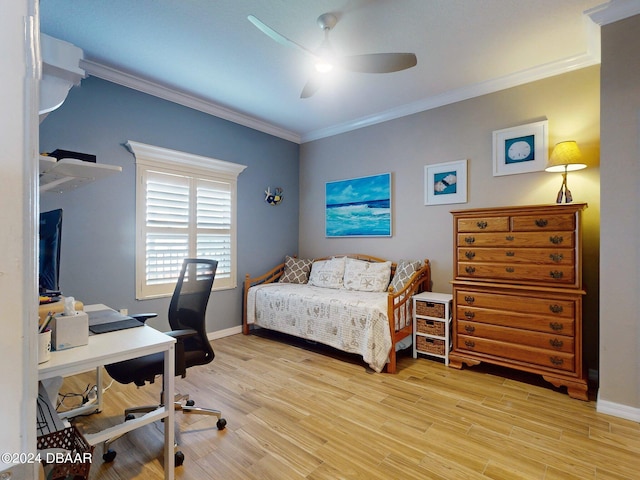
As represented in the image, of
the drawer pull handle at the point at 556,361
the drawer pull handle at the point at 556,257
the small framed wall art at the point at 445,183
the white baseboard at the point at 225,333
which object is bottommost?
the white baseboard at the point at 225,333

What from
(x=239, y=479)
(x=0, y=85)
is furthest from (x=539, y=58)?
(x=239, y=479)

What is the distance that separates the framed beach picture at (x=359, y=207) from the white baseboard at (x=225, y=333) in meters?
1.81

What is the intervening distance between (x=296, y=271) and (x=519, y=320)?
275 centimetres

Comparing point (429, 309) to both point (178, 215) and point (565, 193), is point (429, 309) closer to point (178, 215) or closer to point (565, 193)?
point (565, 193)

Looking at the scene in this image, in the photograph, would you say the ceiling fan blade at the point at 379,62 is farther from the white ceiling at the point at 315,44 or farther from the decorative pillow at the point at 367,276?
the decorative pillow at the point at 367,276

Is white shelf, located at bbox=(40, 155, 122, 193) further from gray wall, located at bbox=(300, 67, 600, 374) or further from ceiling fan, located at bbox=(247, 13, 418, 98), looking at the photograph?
gray wall, located at bbox=(300, 67, 600, 374)

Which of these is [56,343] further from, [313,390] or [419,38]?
[419,38]

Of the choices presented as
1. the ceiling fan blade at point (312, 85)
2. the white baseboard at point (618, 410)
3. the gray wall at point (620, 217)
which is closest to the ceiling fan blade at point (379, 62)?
the ceiling fan blade at point (312, 85)

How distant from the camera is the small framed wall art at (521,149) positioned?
3.02 meters

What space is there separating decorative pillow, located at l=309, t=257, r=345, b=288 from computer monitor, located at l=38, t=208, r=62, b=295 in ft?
9.41

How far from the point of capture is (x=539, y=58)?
2863 millimetres

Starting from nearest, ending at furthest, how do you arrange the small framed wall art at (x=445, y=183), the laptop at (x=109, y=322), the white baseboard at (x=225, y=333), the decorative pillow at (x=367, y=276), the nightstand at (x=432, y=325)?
the laptop at (x=109, y=322) → the nightstand at (x=432, y=325) → the small framed wall art at (x=445, y=183) → the decorative pillow at (x=367, y=276) → the white baseboard at (x=225, y=333)

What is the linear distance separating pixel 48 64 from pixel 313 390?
256 cm

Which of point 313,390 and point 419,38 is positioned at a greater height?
point 419,38
